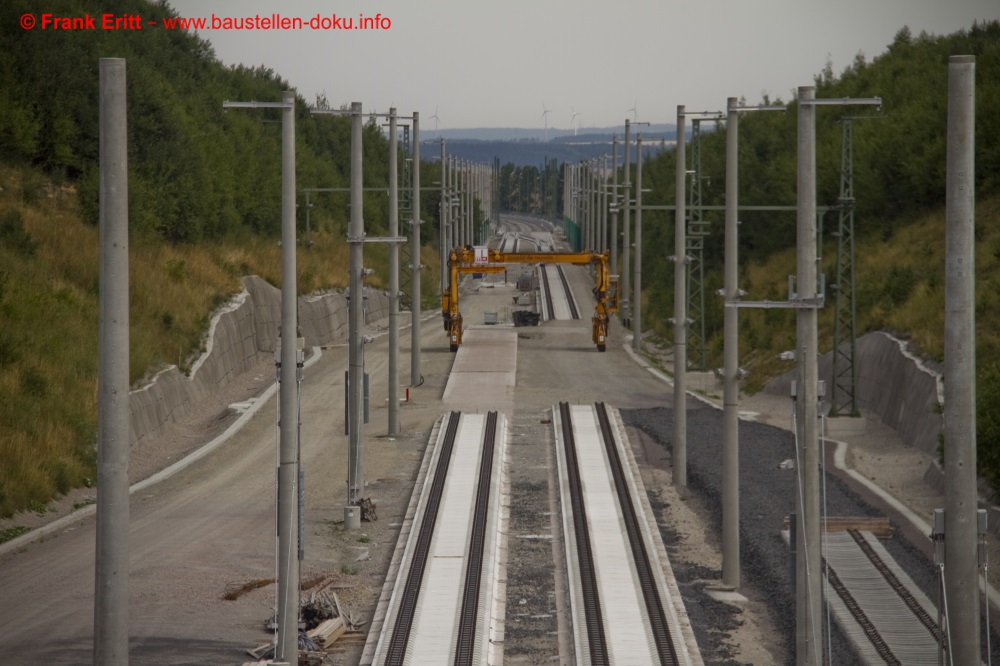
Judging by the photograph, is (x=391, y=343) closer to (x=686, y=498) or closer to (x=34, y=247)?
(x=686, y=498)

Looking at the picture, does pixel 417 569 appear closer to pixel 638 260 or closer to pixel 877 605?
pixel 877 605

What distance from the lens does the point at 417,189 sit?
136 ft

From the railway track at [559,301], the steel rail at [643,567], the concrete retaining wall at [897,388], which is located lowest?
the steel rail at [643,567]

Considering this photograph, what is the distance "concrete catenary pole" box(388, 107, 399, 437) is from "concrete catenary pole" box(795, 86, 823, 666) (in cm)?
1610

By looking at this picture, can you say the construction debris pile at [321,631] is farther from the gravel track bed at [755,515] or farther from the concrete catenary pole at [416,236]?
the concrete catenary pole at [416,236]

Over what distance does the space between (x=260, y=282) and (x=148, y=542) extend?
3433 centimetres

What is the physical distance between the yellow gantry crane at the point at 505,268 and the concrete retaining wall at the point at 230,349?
6.93 meters

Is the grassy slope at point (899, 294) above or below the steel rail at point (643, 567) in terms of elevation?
above

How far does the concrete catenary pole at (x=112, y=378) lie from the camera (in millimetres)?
10398

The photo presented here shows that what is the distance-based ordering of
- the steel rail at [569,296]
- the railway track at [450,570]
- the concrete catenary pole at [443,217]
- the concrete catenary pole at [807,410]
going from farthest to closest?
1. the steel rail at [569,296]
2. the concrete catenary pole at [443,217]
3. the railway track at [450,570]
4. the concrete catenary pole at [807,410]

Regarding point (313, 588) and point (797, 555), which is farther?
point (313, 588)

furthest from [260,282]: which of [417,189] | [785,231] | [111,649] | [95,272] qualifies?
[111,649]

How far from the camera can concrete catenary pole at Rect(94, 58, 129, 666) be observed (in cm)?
1040

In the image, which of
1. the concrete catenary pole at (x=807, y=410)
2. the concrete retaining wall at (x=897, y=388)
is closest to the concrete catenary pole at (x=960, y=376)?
the concrete catenary pole at (x=807, y=410)
